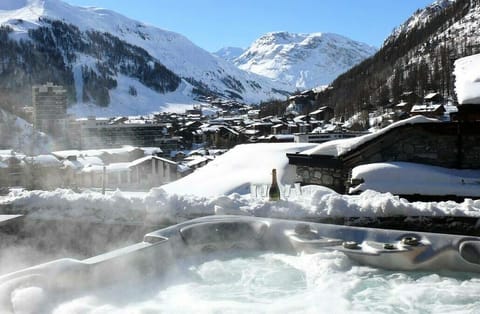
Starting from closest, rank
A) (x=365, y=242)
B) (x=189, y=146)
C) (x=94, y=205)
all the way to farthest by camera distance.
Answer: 1. (x=365, y=242)
2. (x=94, y=205)
3. (x=189, y=146)

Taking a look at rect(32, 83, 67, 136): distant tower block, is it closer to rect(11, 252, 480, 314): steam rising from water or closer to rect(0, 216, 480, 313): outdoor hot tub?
rect(0, 216, 480, 313): outdoor hot tub

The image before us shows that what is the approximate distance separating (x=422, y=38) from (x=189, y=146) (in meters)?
37.1

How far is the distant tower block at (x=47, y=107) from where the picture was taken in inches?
2432

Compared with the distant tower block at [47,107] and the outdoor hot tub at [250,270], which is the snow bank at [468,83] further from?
the distant tower block at [47,107]

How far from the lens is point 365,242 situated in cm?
367

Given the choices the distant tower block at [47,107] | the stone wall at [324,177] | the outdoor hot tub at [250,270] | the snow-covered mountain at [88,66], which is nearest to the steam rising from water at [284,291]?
the outdoor hot tub at [250,270]

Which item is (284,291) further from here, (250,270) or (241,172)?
(241,172)

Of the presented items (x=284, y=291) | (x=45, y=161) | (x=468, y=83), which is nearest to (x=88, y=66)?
(x=45, y=161)

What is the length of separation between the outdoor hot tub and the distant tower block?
6158 cm

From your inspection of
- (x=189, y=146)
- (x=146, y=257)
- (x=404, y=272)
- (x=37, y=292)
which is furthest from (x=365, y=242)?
(x=189, y=146)

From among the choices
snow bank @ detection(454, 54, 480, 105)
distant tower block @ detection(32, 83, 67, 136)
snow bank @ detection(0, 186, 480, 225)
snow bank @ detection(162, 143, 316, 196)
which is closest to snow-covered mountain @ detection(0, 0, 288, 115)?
distant tower block @ detection(32, 83, 67, 136)

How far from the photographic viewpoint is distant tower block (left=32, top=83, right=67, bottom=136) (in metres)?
61.8

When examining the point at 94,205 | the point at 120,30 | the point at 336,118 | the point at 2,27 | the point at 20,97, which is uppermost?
the point at 120,30

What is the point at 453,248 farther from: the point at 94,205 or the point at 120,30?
the point at 120,30
